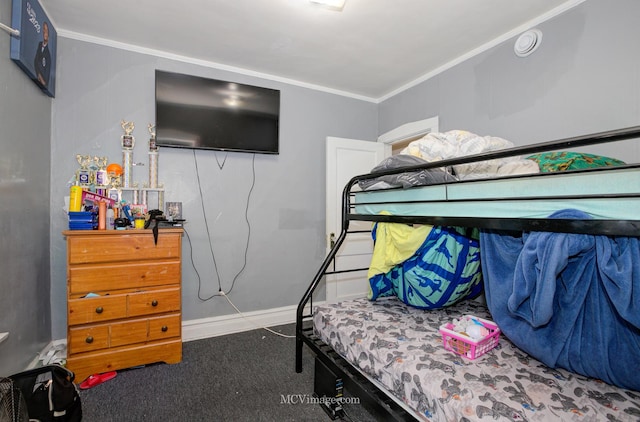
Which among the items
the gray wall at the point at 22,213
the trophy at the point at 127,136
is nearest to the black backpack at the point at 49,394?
the gray wall at the point at 22,213

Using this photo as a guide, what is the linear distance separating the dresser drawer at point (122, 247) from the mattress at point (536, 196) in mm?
1736

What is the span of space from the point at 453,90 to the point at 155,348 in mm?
3271

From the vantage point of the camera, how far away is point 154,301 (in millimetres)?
2133

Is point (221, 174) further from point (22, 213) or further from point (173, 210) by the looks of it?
point (22, 213)

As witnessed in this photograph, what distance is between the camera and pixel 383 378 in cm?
124

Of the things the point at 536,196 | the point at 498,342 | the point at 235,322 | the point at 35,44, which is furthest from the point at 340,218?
the point at 35,44

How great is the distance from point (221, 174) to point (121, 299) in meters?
1.31

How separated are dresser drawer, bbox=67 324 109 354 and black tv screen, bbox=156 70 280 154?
1472 mm

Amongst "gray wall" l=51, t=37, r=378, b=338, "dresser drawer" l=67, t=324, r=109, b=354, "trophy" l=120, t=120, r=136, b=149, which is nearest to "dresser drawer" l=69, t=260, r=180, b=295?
"dresser drawer" l=67, t=324, r=109, b=354

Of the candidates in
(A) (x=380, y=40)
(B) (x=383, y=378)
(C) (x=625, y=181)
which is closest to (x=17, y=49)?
(A) (x=380, y=40)

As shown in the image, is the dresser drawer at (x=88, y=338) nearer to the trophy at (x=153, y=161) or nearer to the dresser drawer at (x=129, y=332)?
the dresser drawer at (x=129, y=332)

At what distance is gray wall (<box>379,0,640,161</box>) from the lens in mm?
1701

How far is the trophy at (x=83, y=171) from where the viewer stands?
2.24 meters

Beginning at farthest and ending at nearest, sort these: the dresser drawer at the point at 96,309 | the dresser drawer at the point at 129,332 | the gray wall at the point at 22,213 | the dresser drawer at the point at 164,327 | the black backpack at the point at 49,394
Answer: the dresser drawer at the point at 164,327, the dresser drawer at the point at 129,332, the dresser drawer at the point at 96,309, the gray wall at the point at 22,213, the black backpack at the point at 49,394
